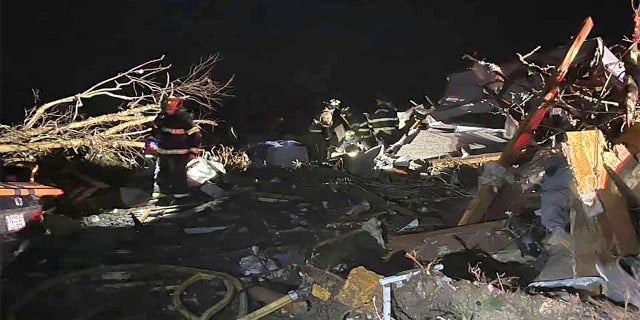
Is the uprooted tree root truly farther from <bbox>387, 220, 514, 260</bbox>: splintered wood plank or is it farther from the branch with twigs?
<bbox>387, 220, 514, 260</bbox>: splintered wood plank

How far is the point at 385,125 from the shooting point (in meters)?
9.46

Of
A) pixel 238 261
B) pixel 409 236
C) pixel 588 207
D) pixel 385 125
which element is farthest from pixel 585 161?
pixel 385 125

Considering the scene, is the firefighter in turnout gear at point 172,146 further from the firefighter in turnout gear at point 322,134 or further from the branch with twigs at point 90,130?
the firefighter in turnout gear at point 322,134

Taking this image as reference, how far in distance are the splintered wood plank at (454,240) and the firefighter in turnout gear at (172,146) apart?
8.03 ft

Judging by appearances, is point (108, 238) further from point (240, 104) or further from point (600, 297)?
point (240, 104)

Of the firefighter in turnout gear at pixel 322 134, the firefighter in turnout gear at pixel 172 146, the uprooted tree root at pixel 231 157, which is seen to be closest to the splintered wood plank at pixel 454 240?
the firefighter in turnout gear at pixel 172 146

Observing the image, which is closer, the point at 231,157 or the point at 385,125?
the point at 231,157

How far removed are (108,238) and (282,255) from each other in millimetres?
1509

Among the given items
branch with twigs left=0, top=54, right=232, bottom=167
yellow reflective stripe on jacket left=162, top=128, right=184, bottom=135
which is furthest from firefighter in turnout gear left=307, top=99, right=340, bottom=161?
yellow reflective stripe on jacket left=162, top=128, right=184, bottom=135

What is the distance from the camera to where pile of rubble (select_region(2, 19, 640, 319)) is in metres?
3.11

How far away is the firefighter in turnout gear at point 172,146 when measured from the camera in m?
5.57

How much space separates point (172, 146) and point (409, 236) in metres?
2.64

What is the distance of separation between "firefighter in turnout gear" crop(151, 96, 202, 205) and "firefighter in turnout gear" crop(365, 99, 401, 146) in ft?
13.1

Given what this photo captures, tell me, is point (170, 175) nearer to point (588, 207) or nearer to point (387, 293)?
point (387, 293)
